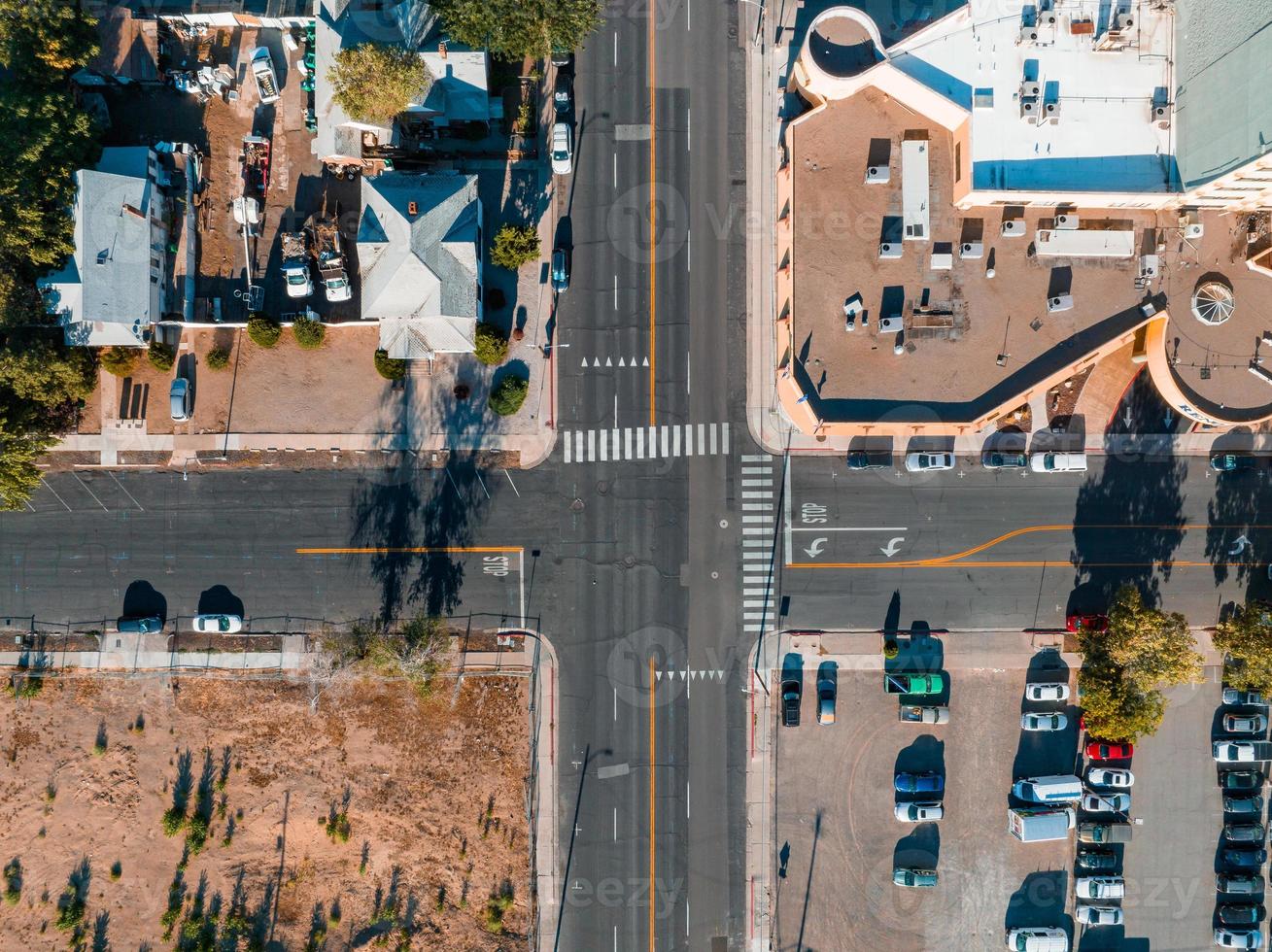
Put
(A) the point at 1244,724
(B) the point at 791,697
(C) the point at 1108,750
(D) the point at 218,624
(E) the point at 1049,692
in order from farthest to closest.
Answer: (A) the point at 1244,724
(E) the point at 1049,692
(C) the point at 1108,750
(B) the point at 791,697
(D) the point at 218,624

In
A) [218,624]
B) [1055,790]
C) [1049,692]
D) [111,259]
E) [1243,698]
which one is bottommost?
[1055,790]

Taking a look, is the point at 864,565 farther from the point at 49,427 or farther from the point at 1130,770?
the point at 49,427

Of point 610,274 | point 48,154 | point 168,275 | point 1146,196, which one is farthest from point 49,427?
point 1146,196

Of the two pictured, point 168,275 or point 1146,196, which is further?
point 168,275

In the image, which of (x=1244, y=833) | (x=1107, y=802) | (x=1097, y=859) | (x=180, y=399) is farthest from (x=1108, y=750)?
(x=180, y=399)

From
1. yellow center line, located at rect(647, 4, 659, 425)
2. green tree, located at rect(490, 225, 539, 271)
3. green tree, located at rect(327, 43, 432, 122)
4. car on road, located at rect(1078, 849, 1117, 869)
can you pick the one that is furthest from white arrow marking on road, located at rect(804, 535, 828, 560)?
green tree, located at rect(327, 43, 432, 122)

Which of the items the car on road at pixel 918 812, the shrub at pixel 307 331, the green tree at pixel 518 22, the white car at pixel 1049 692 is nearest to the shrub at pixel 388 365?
the shrub at pixel 307 331

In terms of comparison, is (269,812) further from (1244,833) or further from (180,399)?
(1244,833)
